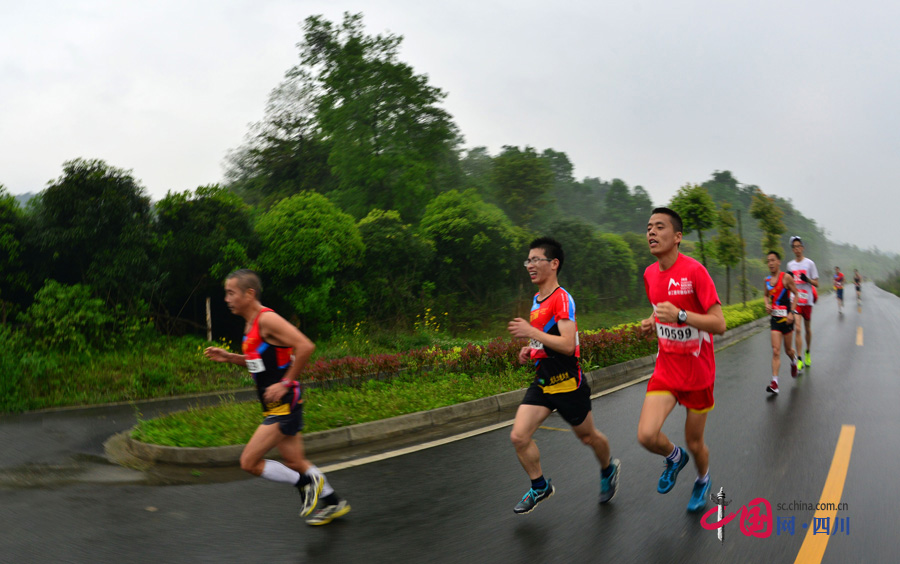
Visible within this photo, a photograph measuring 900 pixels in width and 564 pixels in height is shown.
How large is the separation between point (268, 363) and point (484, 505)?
1995mm

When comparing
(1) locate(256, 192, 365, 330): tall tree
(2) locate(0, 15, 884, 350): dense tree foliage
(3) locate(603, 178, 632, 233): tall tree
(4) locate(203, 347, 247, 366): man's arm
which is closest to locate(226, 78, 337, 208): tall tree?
(2) locate(0, 15, 884, 350): dense tree foliage

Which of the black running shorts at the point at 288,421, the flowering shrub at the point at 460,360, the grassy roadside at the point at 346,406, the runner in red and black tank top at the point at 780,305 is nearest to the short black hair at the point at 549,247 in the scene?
the black running shorts at the point at 288,421

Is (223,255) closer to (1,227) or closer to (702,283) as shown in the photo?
(1,227)

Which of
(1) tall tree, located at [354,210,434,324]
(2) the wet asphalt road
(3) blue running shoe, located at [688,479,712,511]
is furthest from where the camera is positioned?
(1) tall tree, located at [354,210,434,324]

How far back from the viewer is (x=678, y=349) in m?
4.41

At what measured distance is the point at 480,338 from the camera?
21047 mm

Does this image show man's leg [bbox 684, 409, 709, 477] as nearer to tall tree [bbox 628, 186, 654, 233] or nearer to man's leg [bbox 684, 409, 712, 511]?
man's leg [bbox 684, 409, 712, 511]

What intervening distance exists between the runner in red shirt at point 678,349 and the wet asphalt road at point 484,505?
0.66 metres

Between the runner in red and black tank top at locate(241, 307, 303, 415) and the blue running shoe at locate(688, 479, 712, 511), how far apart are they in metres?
2.94

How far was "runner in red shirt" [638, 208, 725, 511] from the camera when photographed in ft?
14.1

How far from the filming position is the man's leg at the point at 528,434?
436 centimetres

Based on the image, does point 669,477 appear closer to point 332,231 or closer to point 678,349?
point 678,349

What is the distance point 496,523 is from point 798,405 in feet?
18.8

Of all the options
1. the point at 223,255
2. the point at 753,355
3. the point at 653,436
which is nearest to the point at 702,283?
the point at 653,436
